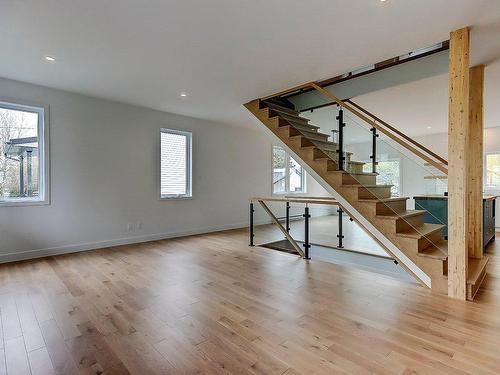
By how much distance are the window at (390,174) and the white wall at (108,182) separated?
242 cm

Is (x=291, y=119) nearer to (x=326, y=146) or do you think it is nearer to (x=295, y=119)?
A: (x=295, y=119)

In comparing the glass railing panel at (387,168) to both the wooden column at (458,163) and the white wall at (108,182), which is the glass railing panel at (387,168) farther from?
the white wall at (108,182)

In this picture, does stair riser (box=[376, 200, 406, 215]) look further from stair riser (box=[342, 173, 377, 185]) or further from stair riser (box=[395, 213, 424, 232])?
stair riser (box=[342, 173, 377, 185])

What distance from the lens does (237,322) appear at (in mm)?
2250

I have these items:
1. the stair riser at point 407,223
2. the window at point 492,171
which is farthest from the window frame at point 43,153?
the window at point 492,171

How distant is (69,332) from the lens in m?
2.11

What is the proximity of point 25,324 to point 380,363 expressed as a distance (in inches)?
106

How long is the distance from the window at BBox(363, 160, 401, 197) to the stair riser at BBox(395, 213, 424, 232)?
36 centimetres

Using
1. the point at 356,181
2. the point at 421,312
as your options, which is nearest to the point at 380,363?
the point at 421,312

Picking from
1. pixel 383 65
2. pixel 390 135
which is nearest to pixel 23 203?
pixel 390 135

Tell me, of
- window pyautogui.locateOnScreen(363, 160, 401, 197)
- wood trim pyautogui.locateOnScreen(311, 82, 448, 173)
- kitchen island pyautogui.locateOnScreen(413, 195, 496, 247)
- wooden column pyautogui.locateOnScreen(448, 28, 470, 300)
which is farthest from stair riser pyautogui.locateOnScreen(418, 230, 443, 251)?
wood trim pyautogui.locateOnScreen(311, 82, 448, 173)

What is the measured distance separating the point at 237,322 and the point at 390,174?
2.79 meters

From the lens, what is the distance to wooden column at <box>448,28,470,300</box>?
104 inches

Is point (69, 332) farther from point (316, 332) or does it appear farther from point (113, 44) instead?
point (113, 44)
